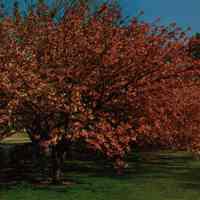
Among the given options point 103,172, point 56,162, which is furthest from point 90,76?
point 103,172

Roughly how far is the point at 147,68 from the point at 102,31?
7.40 feet

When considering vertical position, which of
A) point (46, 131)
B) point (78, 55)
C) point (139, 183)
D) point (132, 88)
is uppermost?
point (78, 55)

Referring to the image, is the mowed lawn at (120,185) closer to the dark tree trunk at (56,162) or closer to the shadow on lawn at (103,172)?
the shadow on lawn at (103,172)

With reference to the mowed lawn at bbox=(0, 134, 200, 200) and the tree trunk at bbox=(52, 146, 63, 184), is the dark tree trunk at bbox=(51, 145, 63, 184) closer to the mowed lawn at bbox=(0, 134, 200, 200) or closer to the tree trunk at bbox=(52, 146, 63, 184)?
the tree trunk at bbox=(52, 146, 63, 184)

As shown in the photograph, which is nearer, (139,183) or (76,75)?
(76,75)

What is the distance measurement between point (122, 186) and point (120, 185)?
336 millimetres

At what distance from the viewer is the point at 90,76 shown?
19.3 metres

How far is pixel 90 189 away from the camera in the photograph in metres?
21.1

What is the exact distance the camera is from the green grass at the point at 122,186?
19.4 m

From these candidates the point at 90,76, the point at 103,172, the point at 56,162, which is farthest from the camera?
the point at 103,172

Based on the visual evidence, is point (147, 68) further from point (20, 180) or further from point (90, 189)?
point (20, 180)

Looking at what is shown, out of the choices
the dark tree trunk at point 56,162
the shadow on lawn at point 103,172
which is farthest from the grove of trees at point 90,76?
the shadow on lawn at point 103,172

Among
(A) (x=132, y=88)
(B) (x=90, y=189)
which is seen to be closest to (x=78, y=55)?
(A) (x=132, y=88)

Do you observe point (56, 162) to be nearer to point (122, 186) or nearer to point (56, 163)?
point (56, 163)
